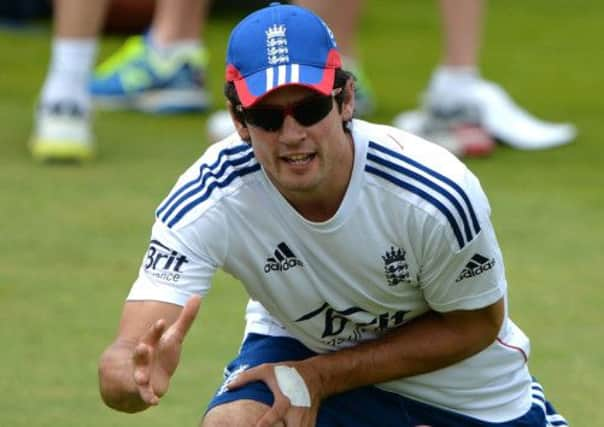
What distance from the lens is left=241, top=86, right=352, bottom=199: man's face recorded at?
3553 millimetres

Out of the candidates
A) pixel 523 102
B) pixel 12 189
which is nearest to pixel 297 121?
pixel 12 189

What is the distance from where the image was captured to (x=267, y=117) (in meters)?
3.57

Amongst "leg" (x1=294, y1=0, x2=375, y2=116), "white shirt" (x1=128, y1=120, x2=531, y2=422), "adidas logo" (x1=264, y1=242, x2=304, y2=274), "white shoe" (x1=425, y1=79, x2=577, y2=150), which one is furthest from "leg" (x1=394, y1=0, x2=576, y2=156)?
"adidas logo" (x1=264, y1=242, x2=304, y2=274)

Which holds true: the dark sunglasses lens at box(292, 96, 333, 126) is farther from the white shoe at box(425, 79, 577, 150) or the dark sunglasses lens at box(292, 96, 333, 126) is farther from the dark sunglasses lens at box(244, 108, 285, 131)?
the white shoe at box(425, 79, 577, 150)

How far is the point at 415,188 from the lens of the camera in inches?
146

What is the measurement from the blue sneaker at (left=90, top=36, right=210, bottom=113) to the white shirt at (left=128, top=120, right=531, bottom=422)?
429 cm

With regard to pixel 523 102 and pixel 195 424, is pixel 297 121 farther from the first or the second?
pixel 523 102

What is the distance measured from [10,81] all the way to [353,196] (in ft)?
17.9

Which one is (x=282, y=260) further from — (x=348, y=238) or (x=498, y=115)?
(x=498, y=115)

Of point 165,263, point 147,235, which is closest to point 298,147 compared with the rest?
point 165,263

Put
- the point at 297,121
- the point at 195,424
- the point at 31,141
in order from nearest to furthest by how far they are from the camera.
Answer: the point at 297,121
the point at 195,424
the point at 31,141

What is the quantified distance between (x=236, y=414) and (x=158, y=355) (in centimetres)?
48

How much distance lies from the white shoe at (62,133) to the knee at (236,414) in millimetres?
3354

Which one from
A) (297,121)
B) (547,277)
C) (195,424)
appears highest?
(297,121)
